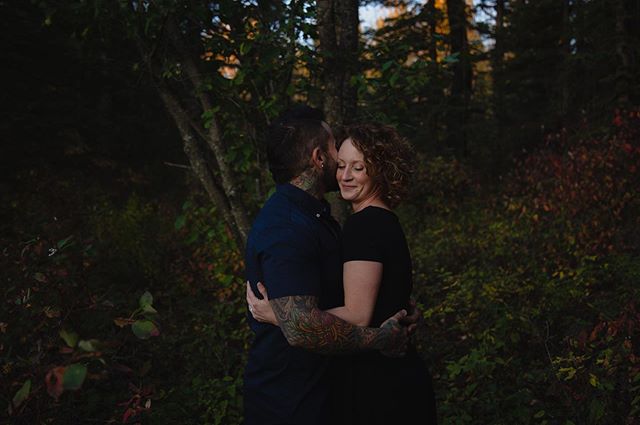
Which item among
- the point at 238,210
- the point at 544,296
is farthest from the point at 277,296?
the point at 544,296

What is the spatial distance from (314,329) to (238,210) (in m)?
2.73

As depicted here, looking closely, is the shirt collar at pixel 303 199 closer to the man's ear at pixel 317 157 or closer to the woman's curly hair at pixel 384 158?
the man's ear at pixel 317 157

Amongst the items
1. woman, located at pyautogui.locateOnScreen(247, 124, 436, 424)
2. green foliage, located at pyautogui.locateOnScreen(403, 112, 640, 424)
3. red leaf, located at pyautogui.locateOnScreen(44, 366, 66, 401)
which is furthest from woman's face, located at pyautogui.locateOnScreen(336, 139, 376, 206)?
green foliage, located at pyautogui.locateOnScreen(403, 112, 640, 424)

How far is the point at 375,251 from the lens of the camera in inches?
87.0

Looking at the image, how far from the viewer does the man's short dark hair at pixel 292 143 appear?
2367 mm

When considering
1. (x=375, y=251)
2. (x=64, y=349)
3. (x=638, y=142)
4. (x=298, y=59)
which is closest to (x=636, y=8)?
(x=638, y=142)

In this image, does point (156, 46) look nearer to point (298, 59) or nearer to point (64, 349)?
point (298, 59)

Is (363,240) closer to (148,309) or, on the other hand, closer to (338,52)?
(148,309)

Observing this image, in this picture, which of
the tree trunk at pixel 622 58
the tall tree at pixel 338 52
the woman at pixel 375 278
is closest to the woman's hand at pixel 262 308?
the woman at pixel 375 278

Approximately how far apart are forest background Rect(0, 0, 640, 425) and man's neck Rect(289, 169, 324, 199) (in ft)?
2.98

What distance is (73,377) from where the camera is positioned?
1532 millimetres

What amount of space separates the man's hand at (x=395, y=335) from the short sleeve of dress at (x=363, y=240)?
0.31 metres

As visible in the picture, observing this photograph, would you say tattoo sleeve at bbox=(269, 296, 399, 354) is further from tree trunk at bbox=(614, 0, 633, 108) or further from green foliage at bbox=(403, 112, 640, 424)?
tree trunk at bbox=(614, 0, 633, 108)

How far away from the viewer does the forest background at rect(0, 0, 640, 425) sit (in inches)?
148
